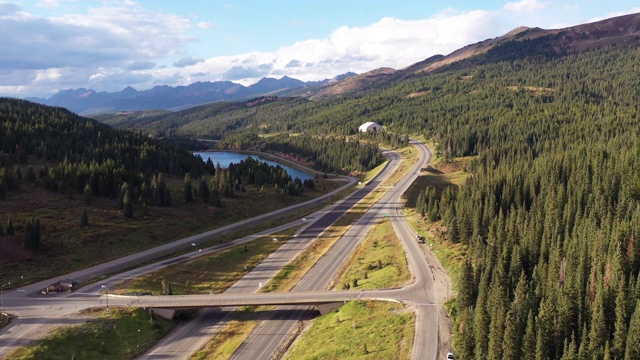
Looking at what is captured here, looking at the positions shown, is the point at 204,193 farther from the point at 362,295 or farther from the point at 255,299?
the point at 362,295

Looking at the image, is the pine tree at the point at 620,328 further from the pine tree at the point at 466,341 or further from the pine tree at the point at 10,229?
the pine tree at the point at 10,229

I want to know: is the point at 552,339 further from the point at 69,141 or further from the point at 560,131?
the point at 69,141

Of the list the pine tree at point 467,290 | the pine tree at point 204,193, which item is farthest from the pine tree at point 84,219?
the pine tree at point 467,290

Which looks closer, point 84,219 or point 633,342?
point 633,342

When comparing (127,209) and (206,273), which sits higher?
(127,209)

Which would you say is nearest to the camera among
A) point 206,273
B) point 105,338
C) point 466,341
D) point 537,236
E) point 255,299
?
point 466,341

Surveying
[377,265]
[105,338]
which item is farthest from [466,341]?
[105,338]

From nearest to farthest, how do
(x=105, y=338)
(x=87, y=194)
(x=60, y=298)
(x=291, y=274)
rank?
(x=105, y=338) → (x=60, y=298) → (x=291, y=274) → (x=87, y=194)
